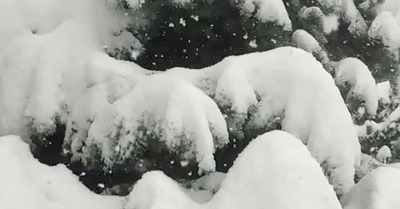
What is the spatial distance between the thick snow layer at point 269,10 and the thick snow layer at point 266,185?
48.0 inches

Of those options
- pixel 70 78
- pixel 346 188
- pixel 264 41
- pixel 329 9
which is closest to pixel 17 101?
pixel 70 78

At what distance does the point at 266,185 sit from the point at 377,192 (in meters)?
0.83

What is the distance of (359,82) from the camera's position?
3.98m

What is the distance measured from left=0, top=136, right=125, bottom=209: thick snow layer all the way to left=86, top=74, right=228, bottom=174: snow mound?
0.80ft

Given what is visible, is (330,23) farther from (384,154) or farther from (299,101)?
(299,101)

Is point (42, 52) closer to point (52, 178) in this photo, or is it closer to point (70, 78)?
point (70, 78)

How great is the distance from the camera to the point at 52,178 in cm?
318

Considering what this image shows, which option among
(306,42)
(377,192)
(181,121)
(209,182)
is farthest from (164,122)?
(306,42)

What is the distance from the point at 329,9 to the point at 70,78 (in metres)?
2.04

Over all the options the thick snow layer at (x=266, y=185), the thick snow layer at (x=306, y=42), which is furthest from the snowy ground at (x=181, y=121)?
the thick snow layer at (x=306, y=42)

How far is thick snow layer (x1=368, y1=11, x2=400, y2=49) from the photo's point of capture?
4.45 meters

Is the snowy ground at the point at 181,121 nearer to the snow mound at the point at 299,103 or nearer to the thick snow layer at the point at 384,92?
the snow mound at the point at 299,103

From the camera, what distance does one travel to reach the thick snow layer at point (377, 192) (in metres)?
2.98

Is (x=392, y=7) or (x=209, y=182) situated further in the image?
(x=392, y=7)
